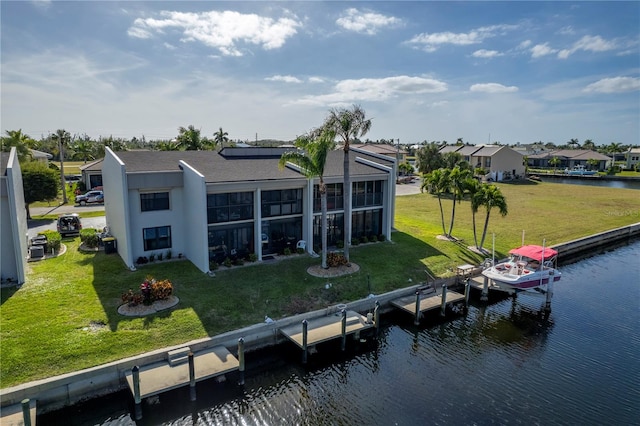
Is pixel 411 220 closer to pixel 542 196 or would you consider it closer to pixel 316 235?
pixel 316 235

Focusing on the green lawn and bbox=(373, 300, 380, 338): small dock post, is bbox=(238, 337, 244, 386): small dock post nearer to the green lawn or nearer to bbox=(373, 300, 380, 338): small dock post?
the green lawn

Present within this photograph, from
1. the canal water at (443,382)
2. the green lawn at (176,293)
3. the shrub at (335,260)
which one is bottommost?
the canal water at (443,382)

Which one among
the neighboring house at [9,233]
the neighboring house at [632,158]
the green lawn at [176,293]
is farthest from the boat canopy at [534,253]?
the neighboring house at [632,158]

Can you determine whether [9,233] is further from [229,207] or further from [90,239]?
[229,207]

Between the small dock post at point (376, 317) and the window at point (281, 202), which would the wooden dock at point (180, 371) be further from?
the window at point (281, 202)

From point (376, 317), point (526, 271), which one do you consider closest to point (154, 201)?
point (376, 317)
